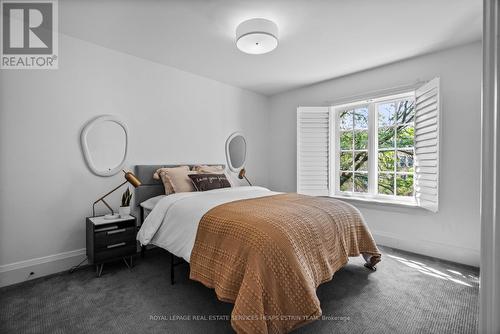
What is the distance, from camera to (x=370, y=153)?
11.7ft

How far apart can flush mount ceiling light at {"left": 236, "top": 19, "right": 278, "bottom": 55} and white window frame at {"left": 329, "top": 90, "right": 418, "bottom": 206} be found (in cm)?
191

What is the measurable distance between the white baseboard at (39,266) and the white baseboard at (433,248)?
367 centimetres

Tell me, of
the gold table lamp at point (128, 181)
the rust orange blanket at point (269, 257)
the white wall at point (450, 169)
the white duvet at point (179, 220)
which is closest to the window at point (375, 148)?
the white wall at point (450, 169)

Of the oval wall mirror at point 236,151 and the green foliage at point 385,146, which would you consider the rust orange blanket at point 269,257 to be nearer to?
the green foliage at point 385,146

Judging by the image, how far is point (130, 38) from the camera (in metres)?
2.56

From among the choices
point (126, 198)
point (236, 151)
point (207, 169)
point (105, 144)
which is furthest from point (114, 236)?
point (236, 151)

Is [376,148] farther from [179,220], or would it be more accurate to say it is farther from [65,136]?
[65,136]

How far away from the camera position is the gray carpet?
1.65 m

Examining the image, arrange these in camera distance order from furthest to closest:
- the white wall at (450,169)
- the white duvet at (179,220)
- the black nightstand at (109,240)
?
the white wall at (450,169)
the black nightstand at (109,240)
the white duvet at (179,220)

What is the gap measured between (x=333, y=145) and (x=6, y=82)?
3.95 metres

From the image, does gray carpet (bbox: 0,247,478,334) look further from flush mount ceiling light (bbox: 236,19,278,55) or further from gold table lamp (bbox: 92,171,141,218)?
flush mount ceiling light (bbox: 236,19,278,55)

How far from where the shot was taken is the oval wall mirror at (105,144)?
263 centimetres

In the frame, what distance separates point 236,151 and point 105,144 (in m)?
2.02

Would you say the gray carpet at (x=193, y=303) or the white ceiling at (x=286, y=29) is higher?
the white ceiling at (x=286, y=29)
